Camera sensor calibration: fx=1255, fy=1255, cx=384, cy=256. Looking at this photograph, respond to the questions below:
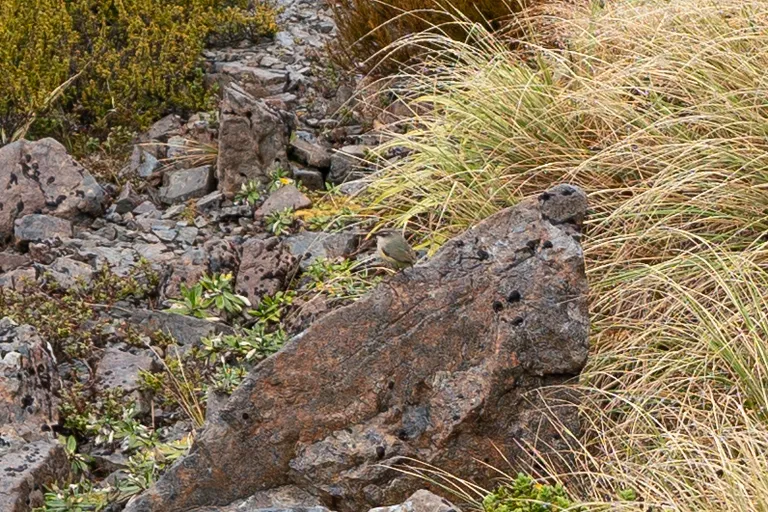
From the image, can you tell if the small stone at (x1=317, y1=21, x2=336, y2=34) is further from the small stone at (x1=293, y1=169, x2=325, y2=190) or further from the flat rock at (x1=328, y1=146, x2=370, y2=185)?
the small stone at (x1=293, y1=169, x2=325, y2=190)

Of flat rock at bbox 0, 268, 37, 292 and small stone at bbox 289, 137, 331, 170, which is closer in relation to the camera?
flat rock at bbox 0, 268, 37, 292

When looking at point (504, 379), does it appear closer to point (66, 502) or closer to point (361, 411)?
point (361, 411)

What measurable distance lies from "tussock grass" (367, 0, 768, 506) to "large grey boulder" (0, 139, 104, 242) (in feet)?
5.39

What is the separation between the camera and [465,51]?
6551mm

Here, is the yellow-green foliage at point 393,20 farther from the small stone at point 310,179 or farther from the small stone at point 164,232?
the small stone at point 164,232

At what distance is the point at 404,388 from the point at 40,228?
3.14 metres

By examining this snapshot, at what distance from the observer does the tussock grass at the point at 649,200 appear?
384cm

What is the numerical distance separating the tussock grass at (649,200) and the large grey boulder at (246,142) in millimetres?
752

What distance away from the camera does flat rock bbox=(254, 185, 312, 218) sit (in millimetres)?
6551

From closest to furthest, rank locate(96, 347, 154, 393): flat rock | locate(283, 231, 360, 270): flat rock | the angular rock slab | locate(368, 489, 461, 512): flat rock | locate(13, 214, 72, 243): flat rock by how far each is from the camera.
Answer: locate(368, 489, 461, 512): flat rock → the angular rock slab → locate(96, 347, 154, 393): flat rock → locate(283, 231, 360, 270): flat rock → locate(13, 214, 72, 243): flat rock

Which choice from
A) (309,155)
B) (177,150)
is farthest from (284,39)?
(309,155)

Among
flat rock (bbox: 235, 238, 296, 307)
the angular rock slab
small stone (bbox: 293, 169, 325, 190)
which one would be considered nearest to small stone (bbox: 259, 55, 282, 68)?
small stone (bbox: 293, 169, 325, 190)

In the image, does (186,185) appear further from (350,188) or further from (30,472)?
(30,472)

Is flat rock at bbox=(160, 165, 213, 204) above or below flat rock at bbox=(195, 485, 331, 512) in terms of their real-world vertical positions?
below
